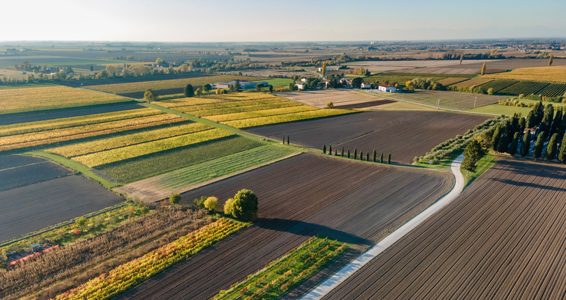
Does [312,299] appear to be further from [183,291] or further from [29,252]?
[29,252]

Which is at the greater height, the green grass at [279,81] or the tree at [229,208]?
the green grass at [279,81]

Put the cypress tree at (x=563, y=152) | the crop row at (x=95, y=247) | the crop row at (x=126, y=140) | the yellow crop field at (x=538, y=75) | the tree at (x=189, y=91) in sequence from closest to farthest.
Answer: the crop row at (x=95, y=247)
the cypress tree at (x=563, y=152)
the crop row at (x=126, y=140)
the tree at (x=189, y=91)
the yellow crop field at (x=538, y=75)

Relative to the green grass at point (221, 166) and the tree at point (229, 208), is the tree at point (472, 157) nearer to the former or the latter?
the green grass at point (221, 166)

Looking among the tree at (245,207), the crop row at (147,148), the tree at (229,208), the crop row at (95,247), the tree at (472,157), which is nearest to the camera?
the crop row at (95,247)

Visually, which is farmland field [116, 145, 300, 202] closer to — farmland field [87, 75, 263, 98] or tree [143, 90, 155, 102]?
tree [143, 90, 155, 102]

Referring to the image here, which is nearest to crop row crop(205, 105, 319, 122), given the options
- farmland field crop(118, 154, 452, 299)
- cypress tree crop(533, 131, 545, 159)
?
farmland field crop(118, 154, 452, 299)

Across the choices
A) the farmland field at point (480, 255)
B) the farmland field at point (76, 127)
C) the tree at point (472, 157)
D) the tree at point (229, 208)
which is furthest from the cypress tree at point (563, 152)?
the farmland field at point (76, 127)

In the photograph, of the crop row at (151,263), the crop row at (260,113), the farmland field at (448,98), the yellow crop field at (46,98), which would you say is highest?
the yellow crop field at (46,98)
